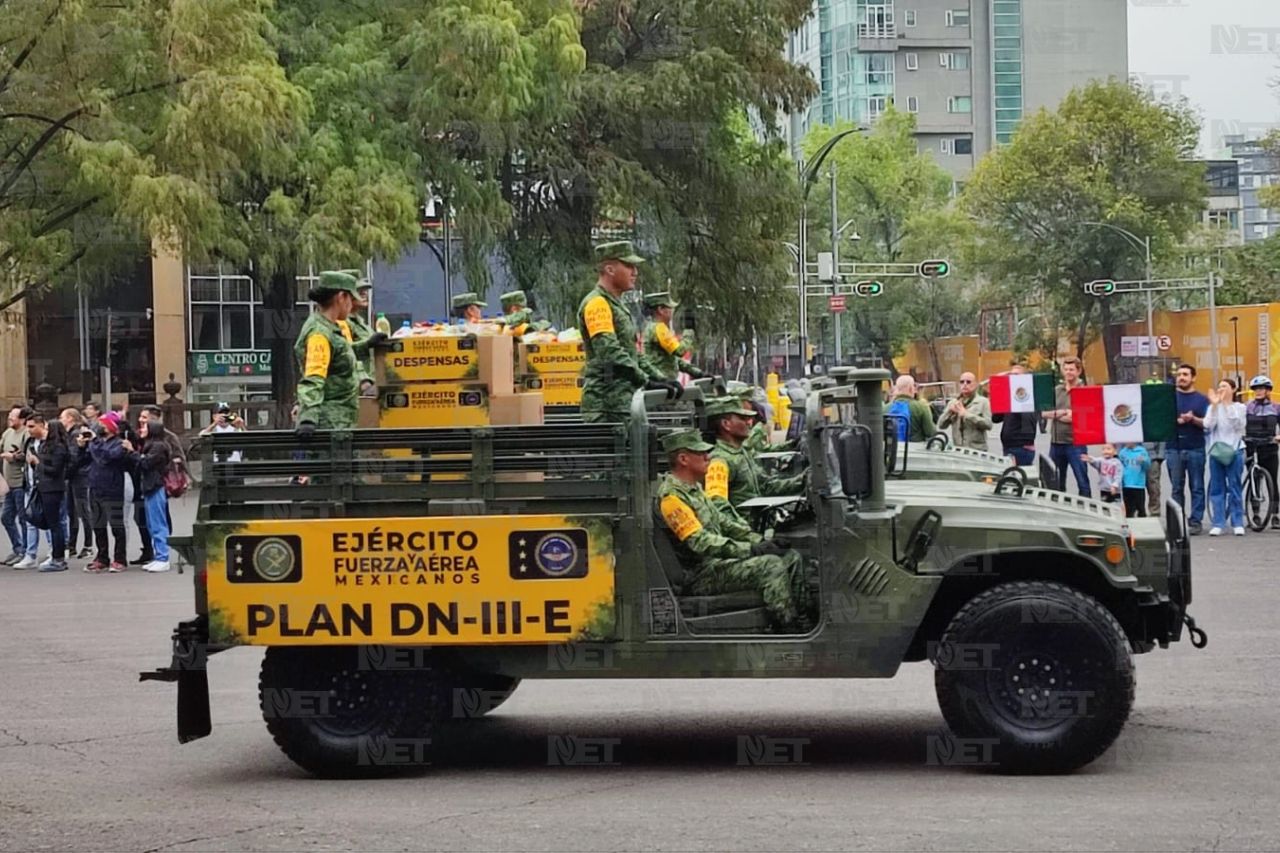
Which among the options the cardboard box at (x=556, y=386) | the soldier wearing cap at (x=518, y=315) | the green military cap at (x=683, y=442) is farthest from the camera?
the soldier wearing cap at (x=518, y=315)

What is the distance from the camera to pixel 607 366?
1005 cm

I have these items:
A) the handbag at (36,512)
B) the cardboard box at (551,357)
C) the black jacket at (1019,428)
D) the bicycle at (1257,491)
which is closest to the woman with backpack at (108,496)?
the handbag at (36,512)

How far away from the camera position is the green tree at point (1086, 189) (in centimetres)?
8069

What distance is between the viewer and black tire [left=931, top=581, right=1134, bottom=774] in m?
8.35

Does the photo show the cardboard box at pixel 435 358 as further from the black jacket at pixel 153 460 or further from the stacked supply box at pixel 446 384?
the black jacket at pixel 153 460

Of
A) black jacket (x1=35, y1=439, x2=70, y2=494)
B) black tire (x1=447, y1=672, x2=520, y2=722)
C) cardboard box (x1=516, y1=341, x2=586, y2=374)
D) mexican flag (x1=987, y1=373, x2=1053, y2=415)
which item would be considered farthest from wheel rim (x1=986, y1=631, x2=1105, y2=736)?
black jacket (x1=35, y1=439, x2=70, y2=494)

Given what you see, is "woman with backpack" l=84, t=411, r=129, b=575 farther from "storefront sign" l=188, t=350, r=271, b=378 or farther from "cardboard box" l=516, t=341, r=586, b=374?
"storefront sign" l=188, t=350, r=271, b=378

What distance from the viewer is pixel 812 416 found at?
867 centimetres

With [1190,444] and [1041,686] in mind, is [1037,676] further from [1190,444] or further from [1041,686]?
[1190,444]

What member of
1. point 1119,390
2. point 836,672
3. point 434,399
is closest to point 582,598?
point 836,672

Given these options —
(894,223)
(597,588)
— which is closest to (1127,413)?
(597,588)

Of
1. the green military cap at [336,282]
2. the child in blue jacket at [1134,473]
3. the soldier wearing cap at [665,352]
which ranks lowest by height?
the child in blue jacket at [1134,473]

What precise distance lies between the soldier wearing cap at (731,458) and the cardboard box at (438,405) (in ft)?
5.64

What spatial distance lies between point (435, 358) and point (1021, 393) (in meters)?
10.9
